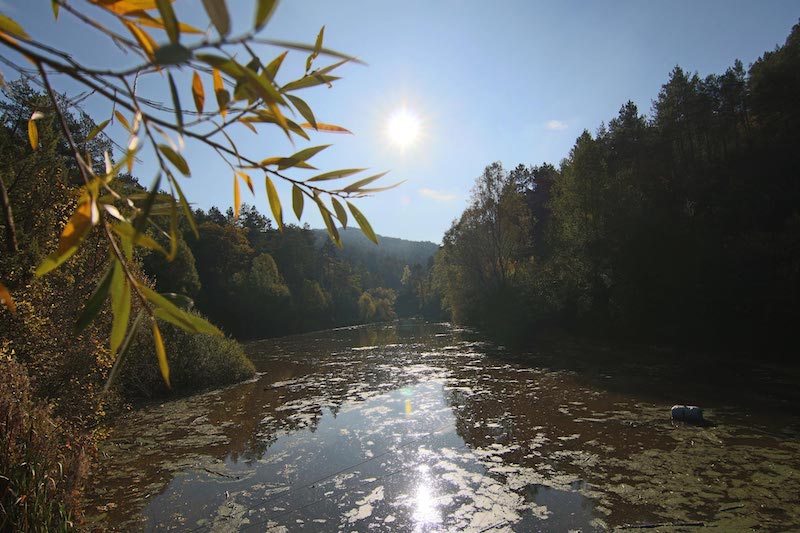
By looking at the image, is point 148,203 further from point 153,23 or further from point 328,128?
point 328,128

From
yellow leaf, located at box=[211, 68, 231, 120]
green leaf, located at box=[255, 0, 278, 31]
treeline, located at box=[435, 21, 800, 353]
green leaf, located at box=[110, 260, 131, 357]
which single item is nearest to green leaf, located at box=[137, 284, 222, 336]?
green leaf, located at box=[110, 260, 131, 357]

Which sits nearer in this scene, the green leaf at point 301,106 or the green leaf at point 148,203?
the green leaf at point 148,203

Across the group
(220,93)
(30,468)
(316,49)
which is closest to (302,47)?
(316,49)

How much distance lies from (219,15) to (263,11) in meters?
0.05

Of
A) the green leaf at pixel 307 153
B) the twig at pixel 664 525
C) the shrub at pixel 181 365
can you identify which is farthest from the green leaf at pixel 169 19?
the shrub at pixel 181 365

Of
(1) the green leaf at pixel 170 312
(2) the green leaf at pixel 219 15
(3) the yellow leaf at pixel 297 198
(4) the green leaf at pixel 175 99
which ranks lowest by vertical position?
(1) the green leaf at pixel 170 312

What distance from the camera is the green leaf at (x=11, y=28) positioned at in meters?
0.56

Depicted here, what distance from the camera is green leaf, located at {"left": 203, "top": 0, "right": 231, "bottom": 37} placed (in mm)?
419

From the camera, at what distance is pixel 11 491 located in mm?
3318

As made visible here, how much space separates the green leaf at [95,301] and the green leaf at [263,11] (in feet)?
1.37

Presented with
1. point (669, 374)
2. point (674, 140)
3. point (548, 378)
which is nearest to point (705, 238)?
point (669, 374)

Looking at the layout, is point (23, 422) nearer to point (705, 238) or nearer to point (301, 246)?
point (705, 238)

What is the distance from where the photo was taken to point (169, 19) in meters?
0.45

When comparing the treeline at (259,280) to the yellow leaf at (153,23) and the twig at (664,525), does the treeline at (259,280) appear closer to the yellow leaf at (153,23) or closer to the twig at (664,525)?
the twig at (664,525)
